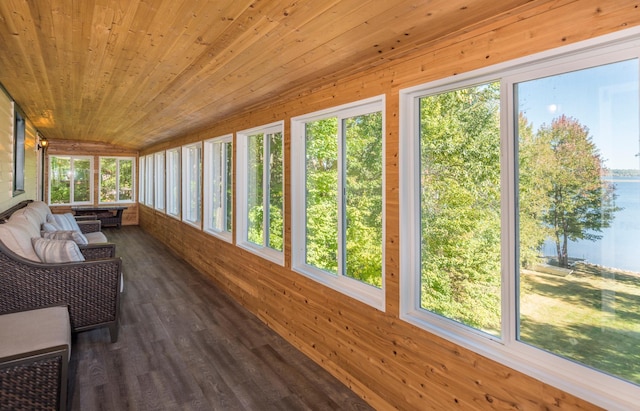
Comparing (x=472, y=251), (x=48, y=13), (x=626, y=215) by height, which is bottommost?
(x=472, y=251)

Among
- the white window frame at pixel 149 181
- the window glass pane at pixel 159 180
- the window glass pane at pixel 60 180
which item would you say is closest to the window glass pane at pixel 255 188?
the window glass pane at pixel 159 180

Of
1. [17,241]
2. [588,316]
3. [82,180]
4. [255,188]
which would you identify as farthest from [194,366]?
[82,180]

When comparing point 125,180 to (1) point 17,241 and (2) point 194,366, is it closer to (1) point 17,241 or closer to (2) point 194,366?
(1) point 17,241

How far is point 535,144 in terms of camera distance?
162 centimetres

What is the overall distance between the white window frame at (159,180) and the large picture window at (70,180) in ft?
9.51

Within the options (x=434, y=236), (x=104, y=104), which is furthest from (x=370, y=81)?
(x=104, y=104)

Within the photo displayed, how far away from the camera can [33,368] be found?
5.78 ft

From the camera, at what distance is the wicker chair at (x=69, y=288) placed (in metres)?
2.59

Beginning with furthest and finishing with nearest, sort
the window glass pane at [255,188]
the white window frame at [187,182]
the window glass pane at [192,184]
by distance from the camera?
the white window frame at [187,182] → the window glass pane at [192,184] → the window glass pane at [255,188]

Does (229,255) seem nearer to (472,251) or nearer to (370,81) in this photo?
(370,81)

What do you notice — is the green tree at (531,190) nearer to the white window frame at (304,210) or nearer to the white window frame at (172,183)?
the white window frame at (304,210)

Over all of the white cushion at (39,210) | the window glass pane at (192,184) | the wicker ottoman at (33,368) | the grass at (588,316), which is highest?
the window glass pane at (192,184)

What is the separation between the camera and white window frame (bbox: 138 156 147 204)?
996 centimetres

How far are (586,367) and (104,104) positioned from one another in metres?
5.13
